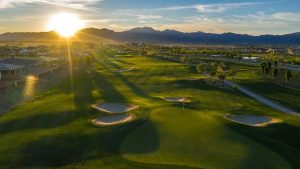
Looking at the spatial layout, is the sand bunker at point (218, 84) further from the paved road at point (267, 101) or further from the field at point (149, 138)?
the field at point (149, 138)

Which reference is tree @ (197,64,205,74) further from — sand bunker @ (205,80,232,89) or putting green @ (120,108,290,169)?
putting green @ (120,108,290,169)

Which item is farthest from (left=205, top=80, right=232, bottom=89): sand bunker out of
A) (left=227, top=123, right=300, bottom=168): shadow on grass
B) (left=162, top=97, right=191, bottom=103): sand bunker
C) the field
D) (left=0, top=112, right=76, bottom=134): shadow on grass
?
(left=0, top=112, right=76, bottom=134): shadow on grass

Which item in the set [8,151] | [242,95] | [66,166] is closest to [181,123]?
[66,166]

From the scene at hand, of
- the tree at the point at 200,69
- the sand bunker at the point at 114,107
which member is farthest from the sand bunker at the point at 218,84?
the sand bunker at the point at 114,107

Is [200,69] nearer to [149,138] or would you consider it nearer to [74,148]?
[149,138]

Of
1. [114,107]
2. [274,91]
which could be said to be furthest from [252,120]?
Answer: [274,91]

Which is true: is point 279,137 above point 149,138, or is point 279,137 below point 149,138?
below

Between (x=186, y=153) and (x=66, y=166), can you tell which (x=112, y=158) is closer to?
(x=66, y=166)
